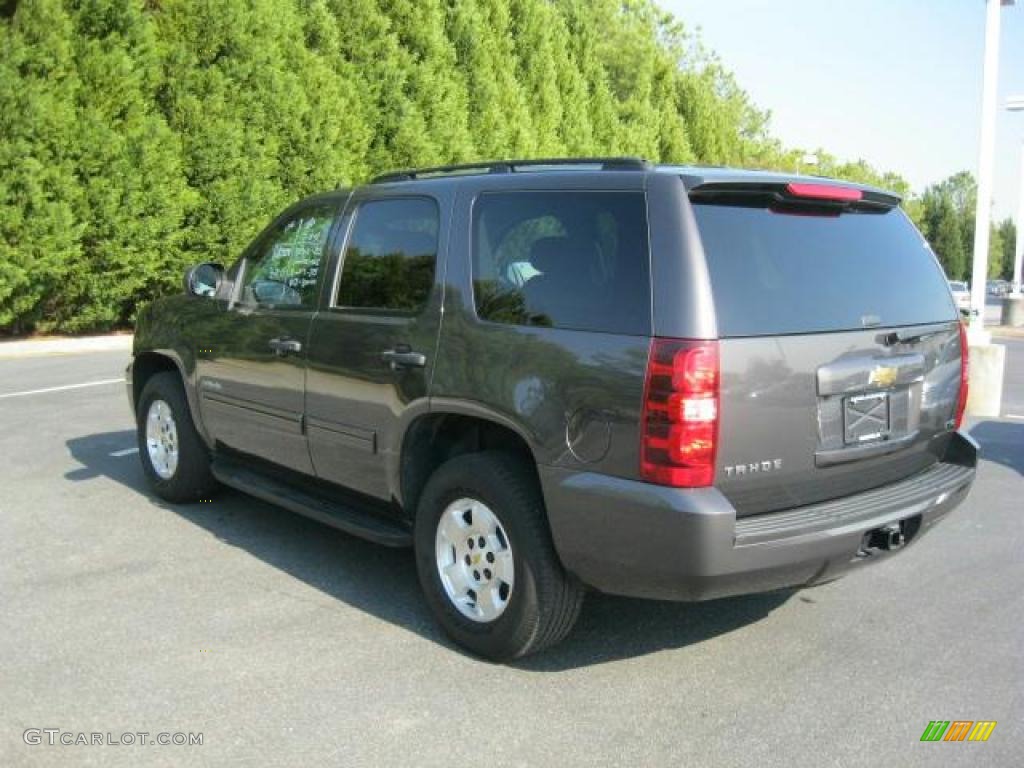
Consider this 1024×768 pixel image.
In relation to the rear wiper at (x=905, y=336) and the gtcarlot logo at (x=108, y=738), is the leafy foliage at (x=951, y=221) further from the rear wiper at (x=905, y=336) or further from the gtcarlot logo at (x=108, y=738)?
the gtcarlot logo at (x=108, y=738)

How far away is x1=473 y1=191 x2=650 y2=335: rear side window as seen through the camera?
3.50 meters

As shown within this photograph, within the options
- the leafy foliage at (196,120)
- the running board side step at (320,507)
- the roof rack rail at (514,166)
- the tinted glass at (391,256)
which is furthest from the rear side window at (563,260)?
the leafy foliage at (196,120)

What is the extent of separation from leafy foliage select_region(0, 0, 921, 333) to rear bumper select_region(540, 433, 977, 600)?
14532 mm

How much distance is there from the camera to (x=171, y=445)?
604 centimetres

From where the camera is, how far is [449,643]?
4.10 m

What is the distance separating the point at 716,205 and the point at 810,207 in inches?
20.9

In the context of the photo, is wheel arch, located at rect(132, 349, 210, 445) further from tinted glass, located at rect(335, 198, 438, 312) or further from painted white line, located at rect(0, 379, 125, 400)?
painted white line, located at rect(0, 379, 125, 400)

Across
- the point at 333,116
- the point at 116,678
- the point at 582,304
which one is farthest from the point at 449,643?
the point at 333,116

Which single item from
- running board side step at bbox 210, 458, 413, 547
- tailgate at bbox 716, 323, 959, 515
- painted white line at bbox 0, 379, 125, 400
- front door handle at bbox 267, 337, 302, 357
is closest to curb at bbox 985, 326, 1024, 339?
painted white line at bbox 0, 379, 125, 400

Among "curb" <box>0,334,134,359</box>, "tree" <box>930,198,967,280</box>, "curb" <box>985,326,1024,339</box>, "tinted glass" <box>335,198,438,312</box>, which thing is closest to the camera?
"tinted glass" <box>335,198,438,312</box>

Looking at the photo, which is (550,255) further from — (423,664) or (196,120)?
(196,120)

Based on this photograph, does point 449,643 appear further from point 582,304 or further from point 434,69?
point 434,69

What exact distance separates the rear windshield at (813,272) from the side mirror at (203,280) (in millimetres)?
3259

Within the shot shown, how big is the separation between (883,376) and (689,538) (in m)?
1.10
